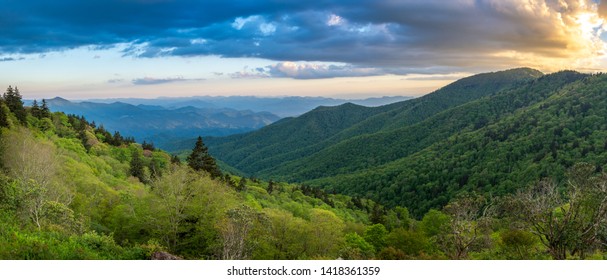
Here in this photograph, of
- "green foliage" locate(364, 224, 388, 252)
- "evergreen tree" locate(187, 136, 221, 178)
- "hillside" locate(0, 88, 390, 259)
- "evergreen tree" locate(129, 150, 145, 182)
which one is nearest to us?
"hillside" locate(0, 88, 390, 259)

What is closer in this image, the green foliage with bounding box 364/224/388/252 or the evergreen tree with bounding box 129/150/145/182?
the green foliage with bounding box 364/224/388/252

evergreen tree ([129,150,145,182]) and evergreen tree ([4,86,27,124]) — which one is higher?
evergreen tree ([4,86,27,124])

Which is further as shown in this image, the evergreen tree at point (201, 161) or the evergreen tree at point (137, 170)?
the evergreen tree at point (137, 170)

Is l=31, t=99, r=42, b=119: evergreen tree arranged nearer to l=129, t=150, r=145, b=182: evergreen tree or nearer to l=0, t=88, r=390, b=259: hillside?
l=129, t=150, r=145, b=182: evergreen tree

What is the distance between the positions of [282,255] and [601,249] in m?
31.2

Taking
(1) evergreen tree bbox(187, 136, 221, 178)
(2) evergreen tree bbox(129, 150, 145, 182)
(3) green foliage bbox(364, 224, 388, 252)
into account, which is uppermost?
(1) evergreen tree bbox(187, 136, 221, 178)

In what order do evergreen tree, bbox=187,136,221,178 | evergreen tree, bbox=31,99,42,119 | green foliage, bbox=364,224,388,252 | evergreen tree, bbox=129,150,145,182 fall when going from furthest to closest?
evergreen tree, bbox=31,99,42,119
evergreen tree, bbox=129,150,145,182
evergreen tree, bbox=187,136,221,178
green foliage, bbox=364,224,388,252

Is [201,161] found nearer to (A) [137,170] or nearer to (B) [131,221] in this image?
(A) [137,170]

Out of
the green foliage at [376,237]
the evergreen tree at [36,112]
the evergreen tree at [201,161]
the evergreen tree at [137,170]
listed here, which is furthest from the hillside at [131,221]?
the evergreen tree at [36,112]

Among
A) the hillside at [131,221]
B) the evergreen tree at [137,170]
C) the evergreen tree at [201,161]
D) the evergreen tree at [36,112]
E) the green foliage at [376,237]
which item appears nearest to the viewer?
the hillside at [131,221]

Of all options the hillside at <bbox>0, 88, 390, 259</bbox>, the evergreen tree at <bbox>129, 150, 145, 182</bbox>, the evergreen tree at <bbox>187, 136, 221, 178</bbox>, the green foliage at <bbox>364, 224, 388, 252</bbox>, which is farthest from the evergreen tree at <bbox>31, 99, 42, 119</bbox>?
the green foliage at <bbox>364, 224, 388, 252</bbox>

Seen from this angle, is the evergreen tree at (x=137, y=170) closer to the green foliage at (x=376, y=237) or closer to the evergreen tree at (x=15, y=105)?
the evergreen tree at (x=15, y=105)
